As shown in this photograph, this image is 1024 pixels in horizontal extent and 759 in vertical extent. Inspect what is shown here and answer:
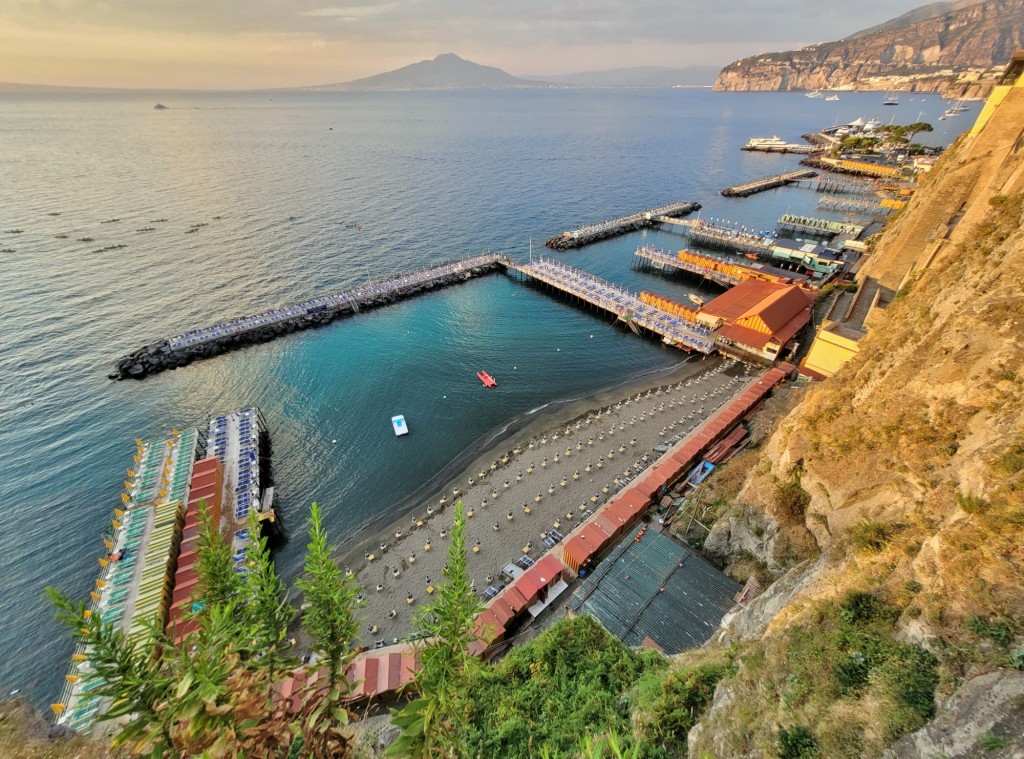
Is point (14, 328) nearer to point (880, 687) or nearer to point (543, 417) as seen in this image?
point (543, 417)

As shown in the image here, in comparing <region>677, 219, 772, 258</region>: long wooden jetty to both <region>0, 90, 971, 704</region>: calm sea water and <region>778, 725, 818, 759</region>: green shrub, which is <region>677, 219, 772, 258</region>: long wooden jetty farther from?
<region>778, 725, 818, 759</region>: green shrub

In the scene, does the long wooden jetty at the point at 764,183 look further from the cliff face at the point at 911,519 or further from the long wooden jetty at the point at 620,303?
the cliff face at the point at 911,519

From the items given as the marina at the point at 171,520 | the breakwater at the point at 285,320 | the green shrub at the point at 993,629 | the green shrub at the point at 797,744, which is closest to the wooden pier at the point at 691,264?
the breakwater at the point at 285,320

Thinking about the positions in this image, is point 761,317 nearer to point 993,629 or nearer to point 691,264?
point 691,264

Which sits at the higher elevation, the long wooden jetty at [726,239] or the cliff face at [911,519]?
the cliff face at [911,519]

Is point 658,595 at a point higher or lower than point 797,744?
lower

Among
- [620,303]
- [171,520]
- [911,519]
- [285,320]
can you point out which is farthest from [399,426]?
[620,303]
